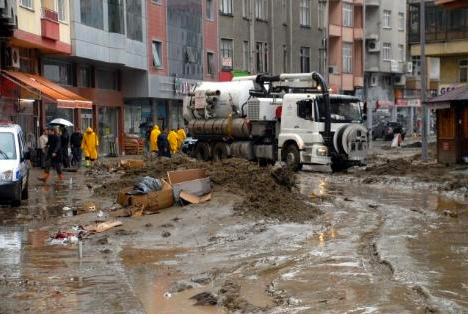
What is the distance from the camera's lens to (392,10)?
2724 inches

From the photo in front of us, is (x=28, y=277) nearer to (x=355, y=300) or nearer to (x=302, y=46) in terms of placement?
(x=355, y=300)

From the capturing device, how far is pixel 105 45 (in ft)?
109

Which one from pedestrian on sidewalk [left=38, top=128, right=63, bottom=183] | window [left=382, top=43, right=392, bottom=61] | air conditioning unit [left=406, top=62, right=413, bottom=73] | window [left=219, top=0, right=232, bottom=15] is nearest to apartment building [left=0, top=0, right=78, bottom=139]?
pedestrian on sidewalk [left=38, top=128, right=63, bottom=183]

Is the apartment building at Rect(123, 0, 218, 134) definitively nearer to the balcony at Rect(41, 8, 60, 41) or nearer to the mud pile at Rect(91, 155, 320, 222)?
the balcony at Rect(41, 8, 60, 41)

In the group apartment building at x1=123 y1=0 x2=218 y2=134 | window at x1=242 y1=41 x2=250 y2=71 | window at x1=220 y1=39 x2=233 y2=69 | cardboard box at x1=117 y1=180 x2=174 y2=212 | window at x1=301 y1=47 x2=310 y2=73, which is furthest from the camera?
window at x1=301 y1=47 x2=310 y2=73

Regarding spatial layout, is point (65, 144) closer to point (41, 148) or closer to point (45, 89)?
point (41, 148)

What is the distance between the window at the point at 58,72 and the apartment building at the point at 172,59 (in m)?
6.02

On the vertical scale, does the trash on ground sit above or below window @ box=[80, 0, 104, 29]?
below

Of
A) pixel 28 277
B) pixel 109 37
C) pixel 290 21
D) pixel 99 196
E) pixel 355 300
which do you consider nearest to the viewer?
pixel 355 300

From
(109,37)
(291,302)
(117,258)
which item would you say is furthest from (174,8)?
(291,302)

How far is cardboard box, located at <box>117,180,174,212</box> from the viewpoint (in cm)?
1415

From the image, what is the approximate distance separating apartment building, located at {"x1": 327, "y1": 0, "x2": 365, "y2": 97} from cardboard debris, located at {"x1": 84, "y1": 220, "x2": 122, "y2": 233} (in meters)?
48.6

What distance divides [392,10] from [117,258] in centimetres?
6257

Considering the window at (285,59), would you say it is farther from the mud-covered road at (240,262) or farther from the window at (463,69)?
the mud-covered road at (240,262)
